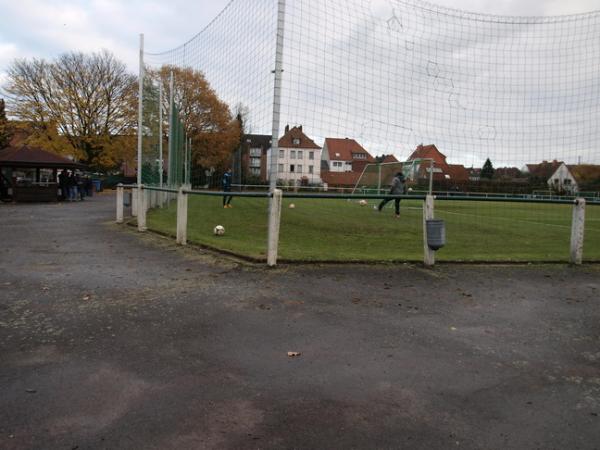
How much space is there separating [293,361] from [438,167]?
15.9 meters

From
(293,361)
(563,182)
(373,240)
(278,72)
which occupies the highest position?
(278,72)

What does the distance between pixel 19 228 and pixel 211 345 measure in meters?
10.0

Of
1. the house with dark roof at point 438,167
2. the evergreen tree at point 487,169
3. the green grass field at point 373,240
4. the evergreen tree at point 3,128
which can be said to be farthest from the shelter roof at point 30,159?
the evergreen tree at point 487,169

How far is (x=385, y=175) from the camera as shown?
26250mm

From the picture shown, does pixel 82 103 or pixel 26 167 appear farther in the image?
pixel 82 103

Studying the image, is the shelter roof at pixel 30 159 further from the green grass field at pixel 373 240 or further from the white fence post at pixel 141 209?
the white fence post at pixel 141 209

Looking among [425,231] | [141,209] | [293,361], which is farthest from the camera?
[141,209]

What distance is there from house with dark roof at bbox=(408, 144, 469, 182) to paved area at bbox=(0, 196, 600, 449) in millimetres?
5102

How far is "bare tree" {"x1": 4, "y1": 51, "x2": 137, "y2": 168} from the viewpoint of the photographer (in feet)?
129

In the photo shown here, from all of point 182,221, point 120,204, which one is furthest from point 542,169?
point 120,204

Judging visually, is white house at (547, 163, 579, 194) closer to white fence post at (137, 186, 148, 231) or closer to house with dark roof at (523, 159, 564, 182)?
house with dark roof at (523, 159, 564, 182)

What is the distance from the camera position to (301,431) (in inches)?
98.4

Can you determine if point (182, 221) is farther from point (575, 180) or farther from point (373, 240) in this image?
point (575, 180)

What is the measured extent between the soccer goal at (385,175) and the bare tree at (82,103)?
24840 mm
